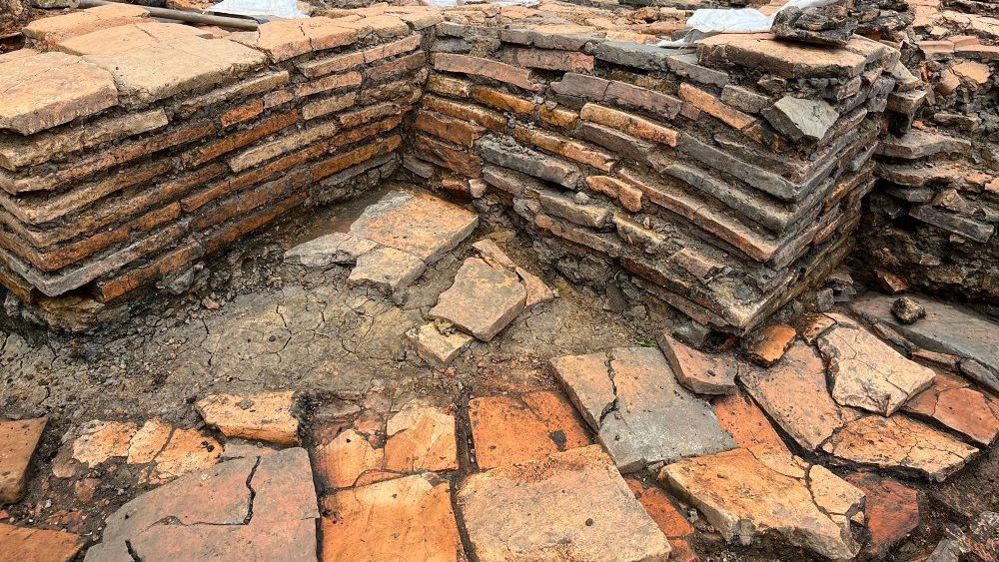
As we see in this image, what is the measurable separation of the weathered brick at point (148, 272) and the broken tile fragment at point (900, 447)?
9.73 ft

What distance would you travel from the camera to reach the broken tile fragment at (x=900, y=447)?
9.32 ft

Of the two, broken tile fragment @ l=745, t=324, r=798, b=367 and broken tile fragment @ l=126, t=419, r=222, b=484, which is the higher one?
broken tile fragment @ l=745, t=324, r=798, b=367

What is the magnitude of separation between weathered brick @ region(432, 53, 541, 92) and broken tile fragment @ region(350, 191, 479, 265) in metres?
0.74

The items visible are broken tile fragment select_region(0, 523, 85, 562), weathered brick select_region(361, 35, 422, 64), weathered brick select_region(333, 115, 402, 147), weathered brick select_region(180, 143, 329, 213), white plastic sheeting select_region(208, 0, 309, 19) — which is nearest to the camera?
broken tile fragment select_region(0, 523, 85, 562)

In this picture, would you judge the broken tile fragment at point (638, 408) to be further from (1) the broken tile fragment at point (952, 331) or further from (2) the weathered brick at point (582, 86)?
(1) the broken tile fragment at point (952, 331)

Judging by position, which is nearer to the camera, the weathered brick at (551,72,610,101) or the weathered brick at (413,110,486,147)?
the weathered brick at (551,72,610,101)

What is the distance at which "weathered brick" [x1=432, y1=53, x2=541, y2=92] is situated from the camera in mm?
3531

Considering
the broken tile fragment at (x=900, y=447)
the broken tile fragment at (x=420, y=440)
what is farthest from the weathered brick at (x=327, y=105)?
the broken tile fragment at (x=900, y=447)

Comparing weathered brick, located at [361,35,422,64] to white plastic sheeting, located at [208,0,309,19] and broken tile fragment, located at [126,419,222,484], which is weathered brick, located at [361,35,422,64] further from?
broken tile fragment, located at [126,419,222,484]

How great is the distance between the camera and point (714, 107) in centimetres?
295

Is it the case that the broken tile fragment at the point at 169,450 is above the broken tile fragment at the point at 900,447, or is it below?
above

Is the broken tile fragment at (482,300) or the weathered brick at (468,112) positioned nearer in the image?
the broken tile fragment at (482,300)

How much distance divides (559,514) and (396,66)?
98.2 inches

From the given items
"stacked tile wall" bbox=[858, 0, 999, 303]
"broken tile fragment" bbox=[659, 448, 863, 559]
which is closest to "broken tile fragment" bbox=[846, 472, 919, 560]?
"broken tile fragment" bbox=[659, 448, 863, 559]
